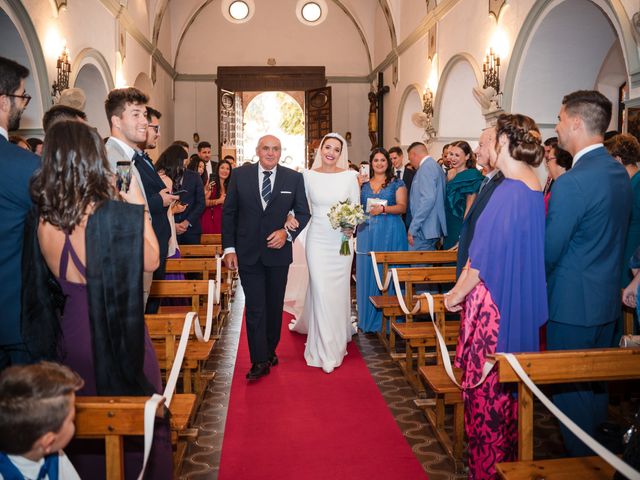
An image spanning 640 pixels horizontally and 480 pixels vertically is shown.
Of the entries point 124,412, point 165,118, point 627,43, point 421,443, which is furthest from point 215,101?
point 124,412

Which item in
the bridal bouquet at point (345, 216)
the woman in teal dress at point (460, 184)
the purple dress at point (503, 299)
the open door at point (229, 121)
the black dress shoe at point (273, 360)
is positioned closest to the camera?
the purple dress at point (503, 299)

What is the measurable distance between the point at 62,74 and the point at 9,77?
7.07 metres

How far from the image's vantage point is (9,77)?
2.65m

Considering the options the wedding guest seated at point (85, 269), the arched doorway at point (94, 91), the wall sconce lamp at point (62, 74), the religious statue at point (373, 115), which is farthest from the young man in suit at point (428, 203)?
the religious statue at point (373, 115)

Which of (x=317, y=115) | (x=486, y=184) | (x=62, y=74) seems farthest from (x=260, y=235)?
(x=317, y=115)

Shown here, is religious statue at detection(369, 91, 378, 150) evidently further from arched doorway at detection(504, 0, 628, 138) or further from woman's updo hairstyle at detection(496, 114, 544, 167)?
woman's updo hairstyle at detection(496, 114, 544, 167)

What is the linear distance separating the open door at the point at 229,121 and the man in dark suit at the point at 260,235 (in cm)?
1276

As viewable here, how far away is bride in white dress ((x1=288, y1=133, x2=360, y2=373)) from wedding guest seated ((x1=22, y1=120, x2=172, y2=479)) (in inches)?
122

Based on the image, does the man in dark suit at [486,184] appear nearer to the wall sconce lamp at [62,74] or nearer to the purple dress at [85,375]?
the purple dress at [85,375]

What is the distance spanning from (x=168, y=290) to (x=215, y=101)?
53.8 ft

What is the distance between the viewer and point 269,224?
17.1 ft

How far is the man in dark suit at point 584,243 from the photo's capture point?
126 inches

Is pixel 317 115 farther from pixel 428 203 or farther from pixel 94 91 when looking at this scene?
pixel 428 203

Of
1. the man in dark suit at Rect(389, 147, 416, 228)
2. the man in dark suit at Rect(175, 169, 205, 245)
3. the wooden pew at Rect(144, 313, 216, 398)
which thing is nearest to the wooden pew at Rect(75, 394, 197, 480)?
the wooden pew at Rect(144, 313, 216, 398)
